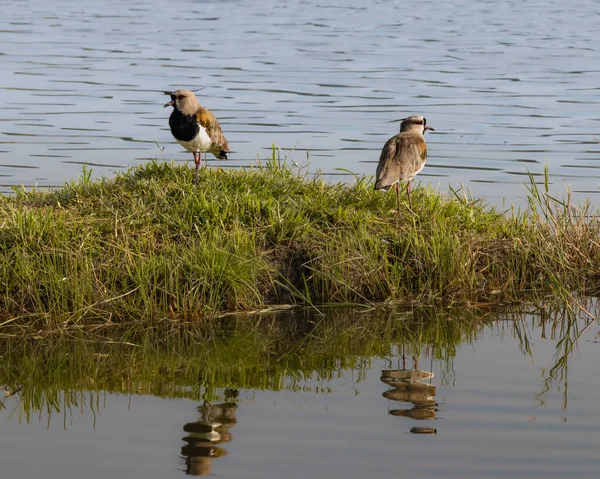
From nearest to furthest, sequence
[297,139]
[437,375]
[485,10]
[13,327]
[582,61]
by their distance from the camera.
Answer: [437,375] < [13,327] < [297,139] < [582,61] < [485,10]

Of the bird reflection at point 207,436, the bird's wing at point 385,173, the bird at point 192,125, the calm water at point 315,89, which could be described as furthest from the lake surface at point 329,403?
the calm water at point 315,89

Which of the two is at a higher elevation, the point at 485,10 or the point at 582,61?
the point at 485,10

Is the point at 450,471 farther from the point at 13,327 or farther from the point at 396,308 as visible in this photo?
the point at 13,327

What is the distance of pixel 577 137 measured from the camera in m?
16.5

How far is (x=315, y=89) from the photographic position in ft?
67.5

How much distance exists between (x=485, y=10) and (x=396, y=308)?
29.4 meters

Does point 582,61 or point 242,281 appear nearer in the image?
point 242,281

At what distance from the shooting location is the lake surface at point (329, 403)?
6.22 meters

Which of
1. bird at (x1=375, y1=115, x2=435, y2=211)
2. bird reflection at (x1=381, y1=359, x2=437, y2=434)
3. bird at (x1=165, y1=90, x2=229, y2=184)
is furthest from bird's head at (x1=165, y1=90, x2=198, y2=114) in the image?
bird reflection at (x1=381, y1=359, x2=437, y2=434)

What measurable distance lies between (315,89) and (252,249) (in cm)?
1195

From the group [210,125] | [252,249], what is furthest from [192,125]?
[252,249]

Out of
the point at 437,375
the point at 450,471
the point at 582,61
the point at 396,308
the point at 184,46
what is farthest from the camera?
the point at 184,46

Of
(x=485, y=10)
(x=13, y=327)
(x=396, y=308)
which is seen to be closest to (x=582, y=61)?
(x=485, y=10)

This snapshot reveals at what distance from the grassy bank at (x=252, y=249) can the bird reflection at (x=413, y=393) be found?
1.35 meters
